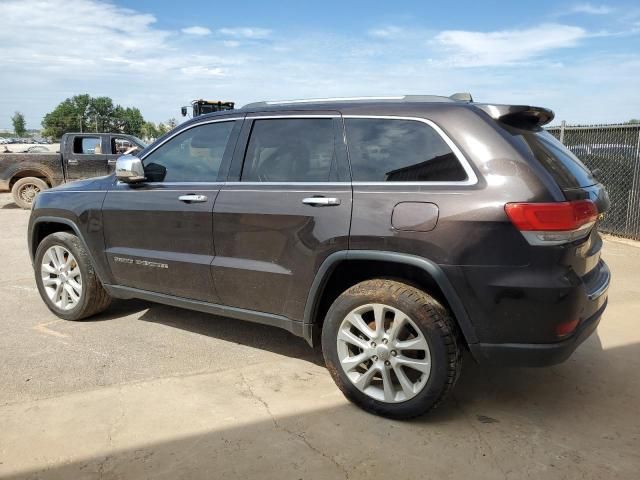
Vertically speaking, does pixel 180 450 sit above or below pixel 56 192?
below

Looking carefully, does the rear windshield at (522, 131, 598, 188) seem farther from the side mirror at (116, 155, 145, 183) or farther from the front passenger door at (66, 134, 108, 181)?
the front passenger door at (66, 134, 108, 181)

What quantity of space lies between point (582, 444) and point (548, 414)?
34cm

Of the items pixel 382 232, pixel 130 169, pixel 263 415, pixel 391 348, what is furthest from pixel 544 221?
pixel 130 169

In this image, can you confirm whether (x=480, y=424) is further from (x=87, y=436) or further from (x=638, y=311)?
(x=638, y=311)

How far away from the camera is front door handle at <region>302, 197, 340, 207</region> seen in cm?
317

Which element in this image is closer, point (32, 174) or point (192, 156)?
point (192, 156)

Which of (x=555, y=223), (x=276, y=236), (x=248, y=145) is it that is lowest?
(x=276, y=236)

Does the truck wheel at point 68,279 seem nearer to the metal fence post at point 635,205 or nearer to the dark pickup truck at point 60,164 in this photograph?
the metal fence post at point 635,205

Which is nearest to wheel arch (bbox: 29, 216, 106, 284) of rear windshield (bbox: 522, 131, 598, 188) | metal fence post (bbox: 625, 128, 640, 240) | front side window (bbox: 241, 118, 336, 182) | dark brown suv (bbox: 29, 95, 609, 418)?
dark brown suv (bbox: 29, 95, 609, 418)

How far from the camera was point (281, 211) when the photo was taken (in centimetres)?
336

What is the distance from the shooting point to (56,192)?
15.4 ft

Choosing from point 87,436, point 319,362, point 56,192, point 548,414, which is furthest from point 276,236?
point 56,192

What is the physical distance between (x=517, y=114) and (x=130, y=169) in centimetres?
271

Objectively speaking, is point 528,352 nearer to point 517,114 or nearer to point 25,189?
point 517,114
